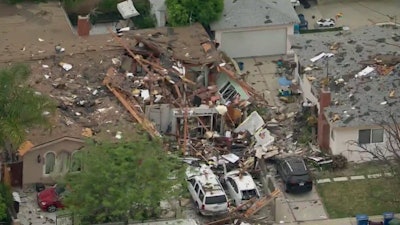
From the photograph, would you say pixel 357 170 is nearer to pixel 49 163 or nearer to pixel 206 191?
pixel 206 191

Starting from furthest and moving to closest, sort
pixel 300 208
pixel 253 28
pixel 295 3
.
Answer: pixel 295 3 < pixel 253 28 < pixel 300 208

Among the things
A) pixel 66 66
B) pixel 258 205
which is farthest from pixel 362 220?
pixel 66 66

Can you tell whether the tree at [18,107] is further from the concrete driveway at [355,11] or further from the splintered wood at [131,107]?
the concrete driveway at [355,11]

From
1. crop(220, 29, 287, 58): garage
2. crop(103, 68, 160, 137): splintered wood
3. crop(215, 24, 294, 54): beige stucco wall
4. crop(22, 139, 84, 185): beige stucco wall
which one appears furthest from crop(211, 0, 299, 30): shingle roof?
crop(22, 139, 84, 185): beige stucco wall

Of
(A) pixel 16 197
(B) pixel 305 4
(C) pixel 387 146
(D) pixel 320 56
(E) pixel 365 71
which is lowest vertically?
(B) pixel 305 4

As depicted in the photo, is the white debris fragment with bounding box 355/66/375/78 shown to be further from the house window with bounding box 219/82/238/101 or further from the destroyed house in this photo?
the house window with bounding box 219/82/238/101

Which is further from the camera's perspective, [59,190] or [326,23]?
[326,23]

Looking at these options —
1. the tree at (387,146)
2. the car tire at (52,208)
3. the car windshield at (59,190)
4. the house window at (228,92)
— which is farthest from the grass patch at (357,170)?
the car tire at (52,208)
